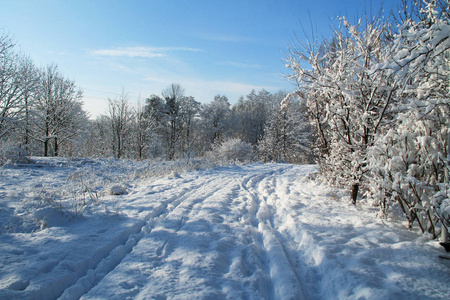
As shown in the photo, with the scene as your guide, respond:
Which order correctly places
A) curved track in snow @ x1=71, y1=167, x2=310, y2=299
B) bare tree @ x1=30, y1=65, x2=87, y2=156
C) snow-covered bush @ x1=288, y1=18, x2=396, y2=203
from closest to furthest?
Answer: curved track in snow @ x1=71, y1=167, x2=310, y2=299, snow-covered bush @ x1=288, y1=18, x2=396, y2=203, bare tree @ x1=30, y1=65, x2=87, y2=156

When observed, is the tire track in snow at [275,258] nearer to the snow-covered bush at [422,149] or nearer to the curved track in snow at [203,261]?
the curved track in snow at [203,261]

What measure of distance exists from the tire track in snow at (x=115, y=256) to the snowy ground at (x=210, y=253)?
12 mm

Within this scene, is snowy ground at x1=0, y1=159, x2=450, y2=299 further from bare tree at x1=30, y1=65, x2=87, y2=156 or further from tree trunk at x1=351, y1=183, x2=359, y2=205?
bare tree at x1=30, y1=65, x2=87, y2=156

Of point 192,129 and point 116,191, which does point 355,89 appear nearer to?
point 116,191

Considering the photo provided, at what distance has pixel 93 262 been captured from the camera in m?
2.73

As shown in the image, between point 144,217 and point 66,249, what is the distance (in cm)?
137

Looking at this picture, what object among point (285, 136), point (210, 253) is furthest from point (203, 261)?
point (285, 136)

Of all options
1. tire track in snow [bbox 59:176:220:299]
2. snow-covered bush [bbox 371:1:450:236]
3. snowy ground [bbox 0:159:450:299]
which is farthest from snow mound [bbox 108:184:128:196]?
snow-covered bush [bbox 371:1:450:236]

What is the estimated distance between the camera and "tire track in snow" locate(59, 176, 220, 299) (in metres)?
2.23

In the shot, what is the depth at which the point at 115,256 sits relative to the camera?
2.85m

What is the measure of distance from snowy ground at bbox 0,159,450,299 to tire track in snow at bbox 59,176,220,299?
1 cm

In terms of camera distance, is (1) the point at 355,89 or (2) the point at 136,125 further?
(2) the point at 136,125

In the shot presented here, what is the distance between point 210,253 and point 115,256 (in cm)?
117


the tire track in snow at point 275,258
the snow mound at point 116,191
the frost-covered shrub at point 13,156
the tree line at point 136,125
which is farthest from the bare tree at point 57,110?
the tire track in snow at point 275,258
